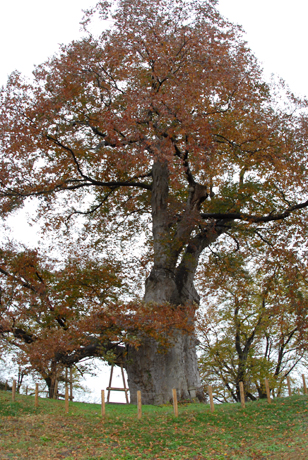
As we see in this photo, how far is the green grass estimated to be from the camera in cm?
770

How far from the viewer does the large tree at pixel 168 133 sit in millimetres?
12414

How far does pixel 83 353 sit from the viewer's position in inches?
536

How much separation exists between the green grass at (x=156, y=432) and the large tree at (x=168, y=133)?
217cm

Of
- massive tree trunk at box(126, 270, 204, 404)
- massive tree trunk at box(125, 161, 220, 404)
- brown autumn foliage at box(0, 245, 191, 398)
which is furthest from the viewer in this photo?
massive tree trunk at box(125, 161, 220, 404)

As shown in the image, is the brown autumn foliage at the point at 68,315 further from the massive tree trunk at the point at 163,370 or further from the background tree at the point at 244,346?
the background tree at the point at 244,346

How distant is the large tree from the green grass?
2.17 metres

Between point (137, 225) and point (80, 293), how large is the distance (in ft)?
15.8

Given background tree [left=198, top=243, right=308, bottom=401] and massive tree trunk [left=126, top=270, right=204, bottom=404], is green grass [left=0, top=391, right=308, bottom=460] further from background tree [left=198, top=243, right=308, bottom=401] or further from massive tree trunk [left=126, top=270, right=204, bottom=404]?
background tree [left=198, top=243, right=308, bottom=401]

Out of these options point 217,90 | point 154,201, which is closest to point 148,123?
point 217,90

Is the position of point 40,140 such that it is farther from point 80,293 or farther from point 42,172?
point 80,293

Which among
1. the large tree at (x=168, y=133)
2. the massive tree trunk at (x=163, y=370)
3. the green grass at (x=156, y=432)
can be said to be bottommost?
the green grass at (x=156, y=432)

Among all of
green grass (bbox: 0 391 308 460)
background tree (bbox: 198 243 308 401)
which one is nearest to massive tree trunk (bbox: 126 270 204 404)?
green grass (bbox: 0 391 308 460)

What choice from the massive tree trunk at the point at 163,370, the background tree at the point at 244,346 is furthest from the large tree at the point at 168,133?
the background tree at the point at 244,346

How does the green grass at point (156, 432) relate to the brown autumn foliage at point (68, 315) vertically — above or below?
below
